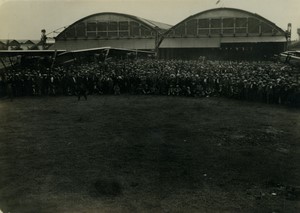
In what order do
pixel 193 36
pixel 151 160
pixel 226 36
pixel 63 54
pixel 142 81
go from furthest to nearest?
pixel 193 36 < pixel 226 36 < pixel 63 54 < pixel 142 81 < pixel 151 160

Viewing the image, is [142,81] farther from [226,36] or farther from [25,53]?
[226,36]

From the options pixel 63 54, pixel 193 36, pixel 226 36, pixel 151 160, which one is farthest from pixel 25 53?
pixel 226 36

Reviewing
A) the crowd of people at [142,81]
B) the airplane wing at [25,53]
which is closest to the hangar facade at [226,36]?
the crowd of people at [142,81]

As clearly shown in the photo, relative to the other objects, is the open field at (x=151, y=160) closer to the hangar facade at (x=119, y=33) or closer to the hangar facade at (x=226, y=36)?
the hangar facade at (x=226, y=36)

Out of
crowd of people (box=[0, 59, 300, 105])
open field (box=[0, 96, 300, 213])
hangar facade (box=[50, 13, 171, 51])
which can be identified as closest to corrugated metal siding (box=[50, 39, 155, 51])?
hangar facade (box=[50, 13, 171, 51])

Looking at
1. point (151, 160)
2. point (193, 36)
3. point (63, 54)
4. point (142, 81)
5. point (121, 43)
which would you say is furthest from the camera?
point (121, 43)

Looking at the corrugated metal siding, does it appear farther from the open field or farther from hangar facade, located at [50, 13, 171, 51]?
the open field
